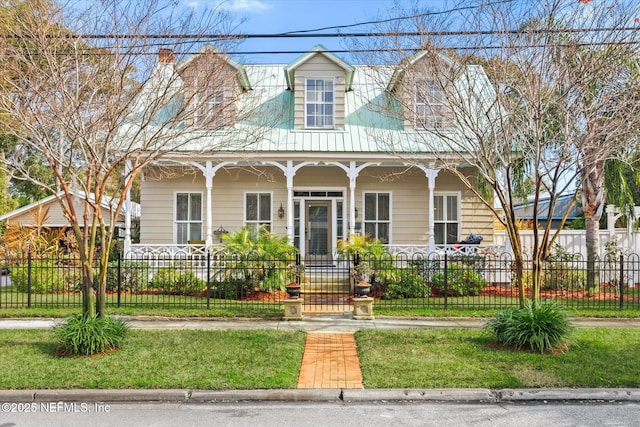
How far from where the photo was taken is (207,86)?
9.98 metres

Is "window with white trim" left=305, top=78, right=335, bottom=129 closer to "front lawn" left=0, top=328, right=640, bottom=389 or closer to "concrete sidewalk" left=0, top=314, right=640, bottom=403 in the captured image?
"front lawn" left=0, top=328, right=640, bottom=389

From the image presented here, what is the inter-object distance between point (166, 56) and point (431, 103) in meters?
5.47

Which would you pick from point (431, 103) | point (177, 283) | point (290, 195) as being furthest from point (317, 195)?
point (431, 103)

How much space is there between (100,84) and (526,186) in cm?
1409

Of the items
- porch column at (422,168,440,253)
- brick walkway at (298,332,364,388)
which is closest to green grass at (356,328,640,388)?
brick walkway at (298,332,364,388)

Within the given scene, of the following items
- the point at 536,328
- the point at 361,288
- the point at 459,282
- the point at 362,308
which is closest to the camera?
the point at 536,328

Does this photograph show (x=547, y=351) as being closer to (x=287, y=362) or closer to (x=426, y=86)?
(x=287, y=362)

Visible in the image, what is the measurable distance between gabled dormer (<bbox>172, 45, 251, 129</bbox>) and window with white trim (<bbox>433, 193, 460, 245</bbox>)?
9776 mm

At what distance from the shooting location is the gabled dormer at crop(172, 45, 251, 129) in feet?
32.8

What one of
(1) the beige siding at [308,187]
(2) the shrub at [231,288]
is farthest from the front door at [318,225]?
(2) the shrub at [231,288]

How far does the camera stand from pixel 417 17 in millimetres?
10414

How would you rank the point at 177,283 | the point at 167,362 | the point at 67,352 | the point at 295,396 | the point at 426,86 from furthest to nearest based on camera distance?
the point at 177,283 → the point at 426,86 → the point at 67,352 → the point at 167,362 → the point at 295,396

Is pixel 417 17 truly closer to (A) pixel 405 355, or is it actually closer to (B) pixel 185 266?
(A) pixel 405 355

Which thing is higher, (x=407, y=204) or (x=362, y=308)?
(x=407, y=204)
